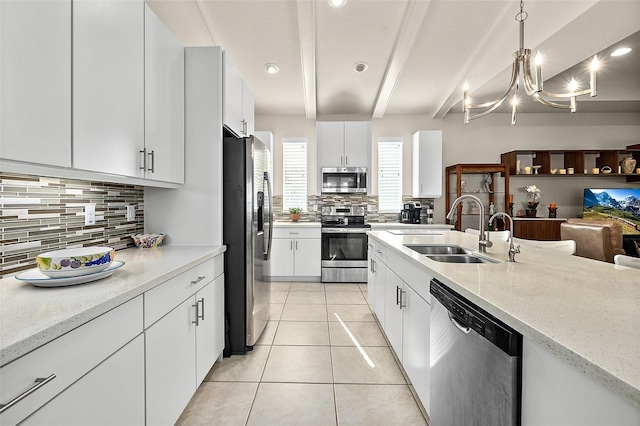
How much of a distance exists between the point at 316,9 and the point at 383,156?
2.78 metres

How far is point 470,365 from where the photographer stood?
1039 millimetres

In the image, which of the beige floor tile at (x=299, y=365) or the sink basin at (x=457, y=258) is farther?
the beige floor tile at (x=299, y=365)

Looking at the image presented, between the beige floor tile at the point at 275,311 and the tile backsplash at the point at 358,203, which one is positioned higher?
the tile backsplash at the point at 358,203

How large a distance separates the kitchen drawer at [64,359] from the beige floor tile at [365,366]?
143cm

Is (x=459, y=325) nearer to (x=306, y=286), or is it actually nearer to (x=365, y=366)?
(x=365, y=366)

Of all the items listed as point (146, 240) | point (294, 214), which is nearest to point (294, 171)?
point (294, 214)

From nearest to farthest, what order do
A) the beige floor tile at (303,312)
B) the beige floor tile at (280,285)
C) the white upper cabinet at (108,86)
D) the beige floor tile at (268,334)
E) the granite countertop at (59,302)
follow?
1. the granite countertop at (59,302)
2. the white upper cabinet at (108,86)
3. the beige floor tile at (268,334)
4. the beige floor tile at (303,312)
5. the beige floor tile at (280,285)

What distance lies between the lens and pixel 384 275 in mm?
2480

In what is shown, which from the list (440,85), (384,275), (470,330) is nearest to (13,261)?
(470,330)

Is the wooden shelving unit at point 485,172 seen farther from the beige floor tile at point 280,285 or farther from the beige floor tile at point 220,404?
the beige floor tile at point 220,404

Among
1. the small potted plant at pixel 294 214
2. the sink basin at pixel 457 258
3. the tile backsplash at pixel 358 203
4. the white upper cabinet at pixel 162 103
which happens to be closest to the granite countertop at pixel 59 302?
the white upper cabinet at pixel 162 103

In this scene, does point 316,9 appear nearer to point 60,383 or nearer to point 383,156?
point 383,156

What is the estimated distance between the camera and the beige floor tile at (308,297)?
11.8ft

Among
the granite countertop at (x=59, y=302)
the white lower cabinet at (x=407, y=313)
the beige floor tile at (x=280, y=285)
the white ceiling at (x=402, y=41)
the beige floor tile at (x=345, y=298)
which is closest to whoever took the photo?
the granite countertop at (x=59, y=302)
